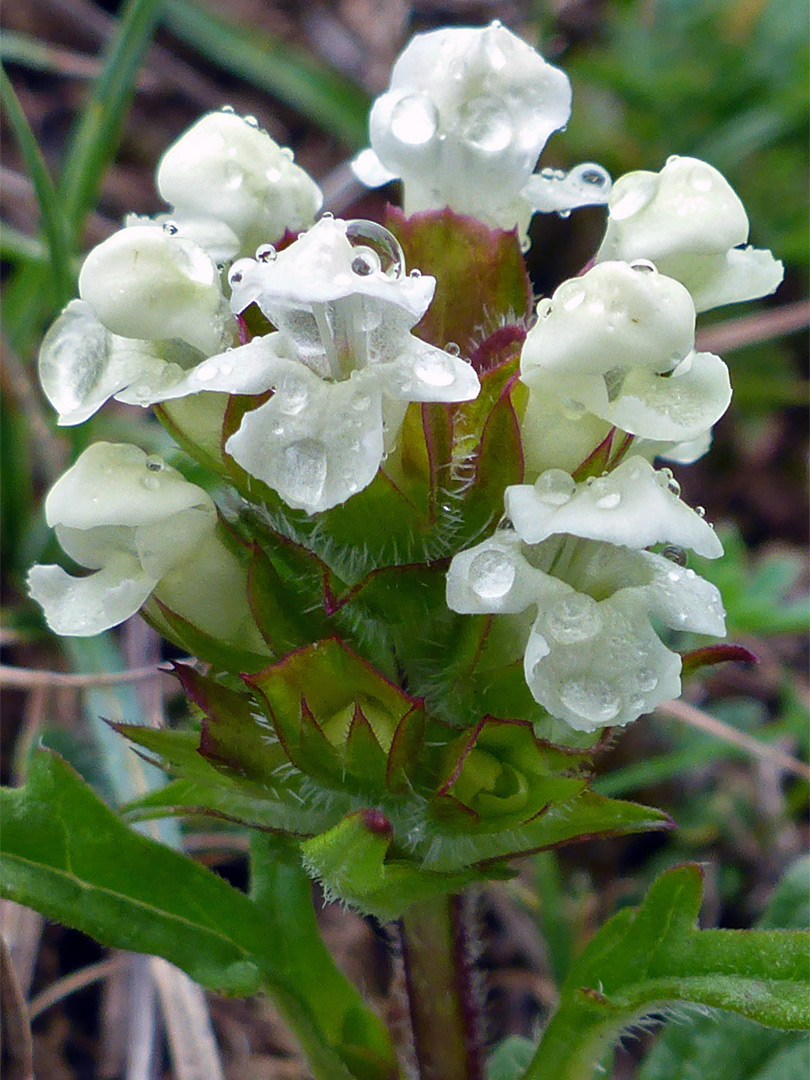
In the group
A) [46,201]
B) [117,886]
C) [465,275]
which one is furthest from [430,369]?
[46,201]

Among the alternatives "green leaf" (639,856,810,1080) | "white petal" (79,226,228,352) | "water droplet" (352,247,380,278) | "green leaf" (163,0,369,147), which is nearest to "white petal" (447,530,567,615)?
"water droplet" (352,247,380,278)

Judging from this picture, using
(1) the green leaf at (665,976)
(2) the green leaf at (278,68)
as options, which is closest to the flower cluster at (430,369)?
(1) the green leaf at (665,976)

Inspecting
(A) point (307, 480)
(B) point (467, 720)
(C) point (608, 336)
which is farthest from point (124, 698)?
(C) point (608, 336)

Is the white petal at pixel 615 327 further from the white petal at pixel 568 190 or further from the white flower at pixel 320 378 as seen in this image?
the white petal at pixel 568 190

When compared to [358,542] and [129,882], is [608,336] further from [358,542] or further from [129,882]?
[129,882]

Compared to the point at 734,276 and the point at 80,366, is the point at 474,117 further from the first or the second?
the point at 80,366

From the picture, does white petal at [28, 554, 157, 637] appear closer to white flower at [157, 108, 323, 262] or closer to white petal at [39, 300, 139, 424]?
white petal at [39, 300, 139, 424]

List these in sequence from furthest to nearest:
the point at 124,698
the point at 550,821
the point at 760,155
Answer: the point at 760,155, the point at 124,698, the point at 550,821
